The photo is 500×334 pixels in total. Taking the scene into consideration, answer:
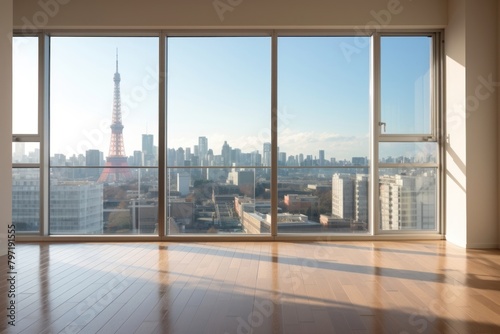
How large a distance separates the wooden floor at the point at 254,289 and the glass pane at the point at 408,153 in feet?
3.96

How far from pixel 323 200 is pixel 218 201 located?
4.49 feet

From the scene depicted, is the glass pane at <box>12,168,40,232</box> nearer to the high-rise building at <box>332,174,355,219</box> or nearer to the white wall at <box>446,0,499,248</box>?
the high-rise building at <box>332,174,355,219</box>

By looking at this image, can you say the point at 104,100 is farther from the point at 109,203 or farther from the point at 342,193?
the point at 342,193

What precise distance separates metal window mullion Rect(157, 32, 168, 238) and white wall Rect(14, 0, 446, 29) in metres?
0.36

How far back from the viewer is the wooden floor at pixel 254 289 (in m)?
2.97

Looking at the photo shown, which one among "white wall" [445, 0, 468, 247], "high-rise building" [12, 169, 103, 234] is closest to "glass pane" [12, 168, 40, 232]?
"high-rise building" [12, 169, 103, 234]

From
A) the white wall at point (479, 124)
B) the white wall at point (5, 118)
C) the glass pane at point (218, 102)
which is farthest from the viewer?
the glass pane at point (218, 102)

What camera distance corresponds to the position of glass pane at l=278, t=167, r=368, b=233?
6.33 metres

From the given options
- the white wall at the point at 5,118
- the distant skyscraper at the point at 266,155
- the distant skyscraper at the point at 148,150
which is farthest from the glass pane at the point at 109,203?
the distant skyscraper at the point at 266,155

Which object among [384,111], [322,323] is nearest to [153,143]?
[384,111]

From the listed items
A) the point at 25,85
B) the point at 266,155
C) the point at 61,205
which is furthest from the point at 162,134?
the point at 25,85

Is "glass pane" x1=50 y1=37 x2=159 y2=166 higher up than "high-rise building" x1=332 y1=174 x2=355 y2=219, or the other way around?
"glass pane" x1=50 y1=37 x2=159 y2=166

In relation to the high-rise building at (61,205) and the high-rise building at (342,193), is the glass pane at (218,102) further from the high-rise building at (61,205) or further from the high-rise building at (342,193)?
the high-rise building at (61,205)

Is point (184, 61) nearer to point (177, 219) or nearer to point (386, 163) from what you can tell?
point (177, 219)
